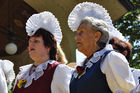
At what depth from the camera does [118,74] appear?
2338mm

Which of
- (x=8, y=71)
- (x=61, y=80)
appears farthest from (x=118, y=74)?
(x=8, y=71)

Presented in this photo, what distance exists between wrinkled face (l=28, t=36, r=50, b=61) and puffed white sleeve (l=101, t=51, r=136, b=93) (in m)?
0.81

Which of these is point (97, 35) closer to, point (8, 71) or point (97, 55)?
point (97, 55)

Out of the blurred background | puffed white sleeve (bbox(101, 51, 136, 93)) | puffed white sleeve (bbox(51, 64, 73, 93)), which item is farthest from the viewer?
the blurred background

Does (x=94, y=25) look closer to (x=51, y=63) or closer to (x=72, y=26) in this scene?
(x=72, y=26)

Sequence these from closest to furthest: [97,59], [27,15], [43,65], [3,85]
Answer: [97,59] < [43,65] < [3,85] < [27,15]

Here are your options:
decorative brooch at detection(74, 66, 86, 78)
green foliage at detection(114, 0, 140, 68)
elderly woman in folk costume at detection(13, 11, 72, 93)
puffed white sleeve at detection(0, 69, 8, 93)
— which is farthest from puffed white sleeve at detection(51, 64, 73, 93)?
green foliage at detection(114, 0, 140, 68)

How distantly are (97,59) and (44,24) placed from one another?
0.84 metres

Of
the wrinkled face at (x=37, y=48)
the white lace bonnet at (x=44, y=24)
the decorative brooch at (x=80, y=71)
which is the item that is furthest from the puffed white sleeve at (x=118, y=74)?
the white lace bonnet at (x=44, y=24)

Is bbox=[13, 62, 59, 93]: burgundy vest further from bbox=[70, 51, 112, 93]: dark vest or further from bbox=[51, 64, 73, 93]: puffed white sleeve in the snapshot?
bbox=[70, 51, 112, 93]: dark vest

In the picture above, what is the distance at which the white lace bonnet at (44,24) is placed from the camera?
319cm

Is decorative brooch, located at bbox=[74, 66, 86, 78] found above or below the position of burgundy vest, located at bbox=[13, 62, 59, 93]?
Answer: above

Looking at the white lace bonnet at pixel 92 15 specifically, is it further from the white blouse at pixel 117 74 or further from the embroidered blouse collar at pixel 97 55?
the white blouse at pixel 117 74

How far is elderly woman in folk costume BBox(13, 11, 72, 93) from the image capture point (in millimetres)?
2895
